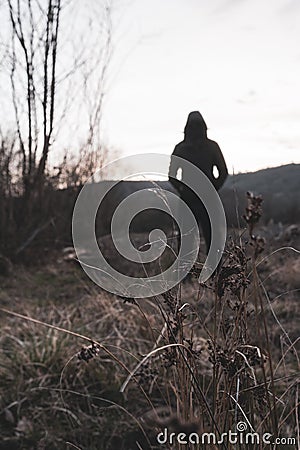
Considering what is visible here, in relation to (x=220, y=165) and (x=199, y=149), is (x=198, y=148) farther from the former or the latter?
(x=220, y=165)

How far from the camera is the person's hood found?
3212mm

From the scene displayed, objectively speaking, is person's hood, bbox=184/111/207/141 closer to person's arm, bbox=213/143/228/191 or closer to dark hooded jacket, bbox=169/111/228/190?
dark hooded jacket, bbox=169/111/228/190

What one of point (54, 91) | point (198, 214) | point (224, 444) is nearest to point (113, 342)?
point (198, 214)

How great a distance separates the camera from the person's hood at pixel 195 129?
3212 mm

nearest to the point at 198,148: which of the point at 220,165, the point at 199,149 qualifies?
the point at 199,149

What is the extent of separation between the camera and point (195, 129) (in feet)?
10.8

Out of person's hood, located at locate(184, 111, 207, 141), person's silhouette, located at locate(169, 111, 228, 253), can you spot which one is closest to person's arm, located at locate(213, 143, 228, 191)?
person's silhouette, located at locate(169, 111, 228, 253)

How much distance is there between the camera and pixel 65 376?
3.11 m

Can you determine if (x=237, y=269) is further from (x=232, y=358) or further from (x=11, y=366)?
(x=11, y=366)

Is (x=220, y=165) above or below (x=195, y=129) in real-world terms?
below

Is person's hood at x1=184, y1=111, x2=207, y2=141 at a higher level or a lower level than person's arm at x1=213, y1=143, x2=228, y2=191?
higher

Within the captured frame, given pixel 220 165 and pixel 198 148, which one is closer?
pixel 198 148

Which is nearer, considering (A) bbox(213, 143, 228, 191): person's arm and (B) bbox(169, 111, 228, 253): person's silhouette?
(B) bbox(169, 111, 228, 253): person's silhouette

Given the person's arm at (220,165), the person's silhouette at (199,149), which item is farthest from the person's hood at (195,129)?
the person's arm at (220,165)
